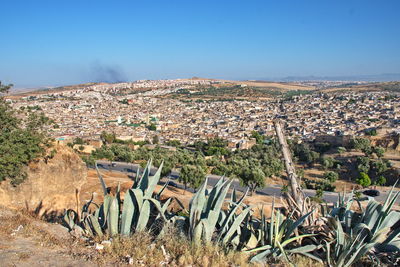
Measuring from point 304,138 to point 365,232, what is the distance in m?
44.2

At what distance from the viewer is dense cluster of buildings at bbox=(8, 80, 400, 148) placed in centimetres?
5131

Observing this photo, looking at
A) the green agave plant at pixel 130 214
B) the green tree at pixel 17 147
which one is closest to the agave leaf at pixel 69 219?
the green agave plant at pixel 130 214

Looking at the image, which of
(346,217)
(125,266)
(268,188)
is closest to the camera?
(125,266)

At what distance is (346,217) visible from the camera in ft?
12.1

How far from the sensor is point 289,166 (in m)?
3.40

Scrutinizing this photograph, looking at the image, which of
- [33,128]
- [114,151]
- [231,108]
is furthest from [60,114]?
[33,128]

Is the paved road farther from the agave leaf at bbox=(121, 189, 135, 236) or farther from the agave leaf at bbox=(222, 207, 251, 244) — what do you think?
the agave leaf at bbox=(222, 207, 251, 244)

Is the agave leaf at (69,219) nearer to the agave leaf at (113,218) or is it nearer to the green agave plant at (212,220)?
the agave leaf at (113,218)

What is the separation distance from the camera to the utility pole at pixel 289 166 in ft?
10.7

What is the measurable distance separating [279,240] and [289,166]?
2.50 feet

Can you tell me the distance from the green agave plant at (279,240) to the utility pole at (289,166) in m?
0.24

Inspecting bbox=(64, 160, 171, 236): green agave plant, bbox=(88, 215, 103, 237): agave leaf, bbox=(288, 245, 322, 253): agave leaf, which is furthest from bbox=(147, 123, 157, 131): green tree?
bbox=(288, 245, 322, 253): agave leaf

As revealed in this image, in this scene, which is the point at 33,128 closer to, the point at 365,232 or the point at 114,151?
the point at 365,232

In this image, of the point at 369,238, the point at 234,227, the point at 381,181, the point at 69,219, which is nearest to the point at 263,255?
the point at 234,227
